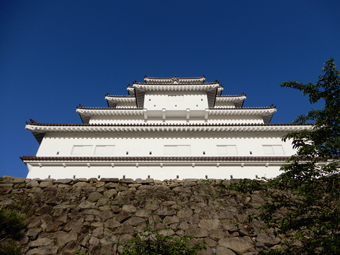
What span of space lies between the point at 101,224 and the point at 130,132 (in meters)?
7.37

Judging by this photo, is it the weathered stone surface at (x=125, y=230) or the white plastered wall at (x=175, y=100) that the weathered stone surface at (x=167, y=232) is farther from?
the white plastered wall at (x=175, y=100)

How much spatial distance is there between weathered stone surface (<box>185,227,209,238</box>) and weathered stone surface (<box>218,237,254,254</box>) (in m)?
0.66

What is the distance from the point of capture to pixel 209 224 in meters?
8.52

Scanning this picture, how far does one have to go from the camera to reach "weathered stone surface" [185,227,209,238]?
26.5 feet

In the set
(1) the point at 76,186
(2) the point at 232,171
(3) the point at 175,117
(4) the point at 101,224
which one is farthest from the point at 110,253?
(3) the point at 175,117

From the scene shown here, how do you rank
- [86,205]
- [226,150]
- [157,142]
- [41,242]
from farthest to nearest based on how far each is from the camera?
1. [157,142]
2. [226,150]
3. [86,205]
4. [41,242]

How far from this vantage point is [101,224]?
8.52 metres

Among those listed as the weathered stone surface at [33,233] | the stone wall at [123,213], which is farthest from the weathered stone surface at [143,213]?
the weathered stone surface at [33,233]

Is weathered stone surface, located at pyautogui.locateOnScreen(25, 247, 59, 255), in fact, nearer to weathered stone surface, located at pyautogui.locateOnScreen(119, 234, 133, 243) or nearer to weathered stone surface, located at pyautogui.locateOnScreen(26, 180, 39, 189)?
weathered stone surface, located at pyautogui.locateOnScreen(119, 234, 133, 243)

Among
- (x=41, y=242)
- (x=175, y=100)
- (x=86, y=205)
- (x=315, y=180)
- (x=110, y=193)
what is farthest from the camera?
(x=175, y=100)

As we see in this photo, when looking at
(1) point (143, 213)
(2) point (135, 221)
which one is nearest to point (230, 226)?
(1) point (143, 213)

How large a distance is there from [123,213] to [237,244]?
514 centimetres

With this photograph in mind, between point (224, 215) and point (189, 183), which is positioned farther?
point (189, 183)

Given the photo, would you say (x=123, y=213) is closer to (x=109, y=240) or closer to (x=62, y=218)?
(x=109, y=240)
